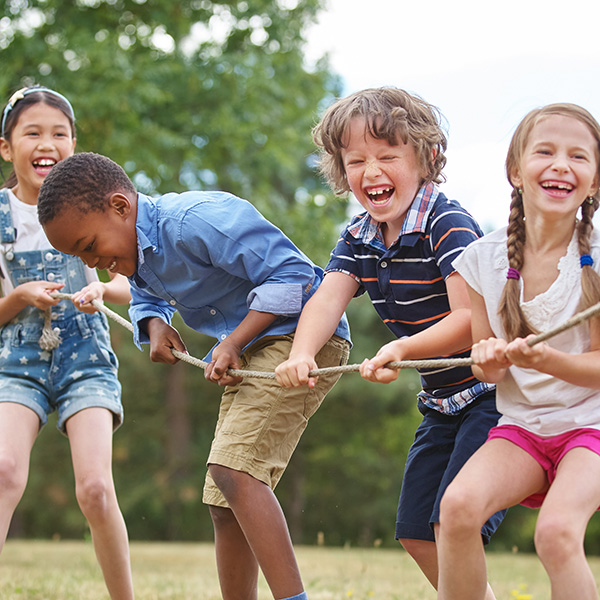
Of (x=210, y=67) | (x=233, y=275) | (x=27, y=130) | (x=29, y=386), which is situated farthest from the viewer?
(x=210, y=67)

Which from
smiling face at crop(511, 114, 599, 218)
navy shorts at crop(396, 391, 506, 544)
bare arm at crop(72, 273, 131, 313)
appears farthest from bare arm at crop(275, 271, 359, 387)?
bare arm at crop(72, 273, 131, 313)

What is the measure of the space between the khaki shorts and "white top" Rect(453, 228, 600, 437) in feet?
2.47

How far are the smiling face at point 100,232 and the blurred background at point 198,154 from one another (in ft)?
17.8

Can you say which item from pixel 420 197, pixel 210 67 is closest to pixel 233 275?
pixel 420 197

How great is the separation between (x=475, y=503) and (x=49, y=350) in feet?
6.76

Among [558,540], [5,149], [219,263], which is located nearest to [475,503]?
[558,540]

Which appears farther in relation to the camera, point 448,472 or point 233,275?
point 233,275

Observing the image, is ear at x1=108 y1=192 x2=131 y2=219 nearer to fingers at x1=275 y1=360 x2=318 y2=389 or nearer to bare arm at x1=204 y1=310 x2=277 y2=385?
bare arm at x1=204 y1=310 x2=277 y2=385

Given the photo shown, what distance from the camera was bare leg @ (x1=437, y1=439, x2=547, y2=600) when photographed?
2.24 metres

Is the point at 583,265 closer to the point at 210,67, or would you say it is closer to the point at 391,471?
the point at 210,67

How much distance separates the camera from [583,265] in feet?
7.80

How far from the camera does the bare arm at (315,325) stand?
106 inches

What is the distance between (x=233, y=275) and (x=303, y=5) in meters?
10.0

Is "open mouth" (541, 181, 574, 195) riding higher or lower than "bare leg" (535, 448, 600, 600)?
higher
